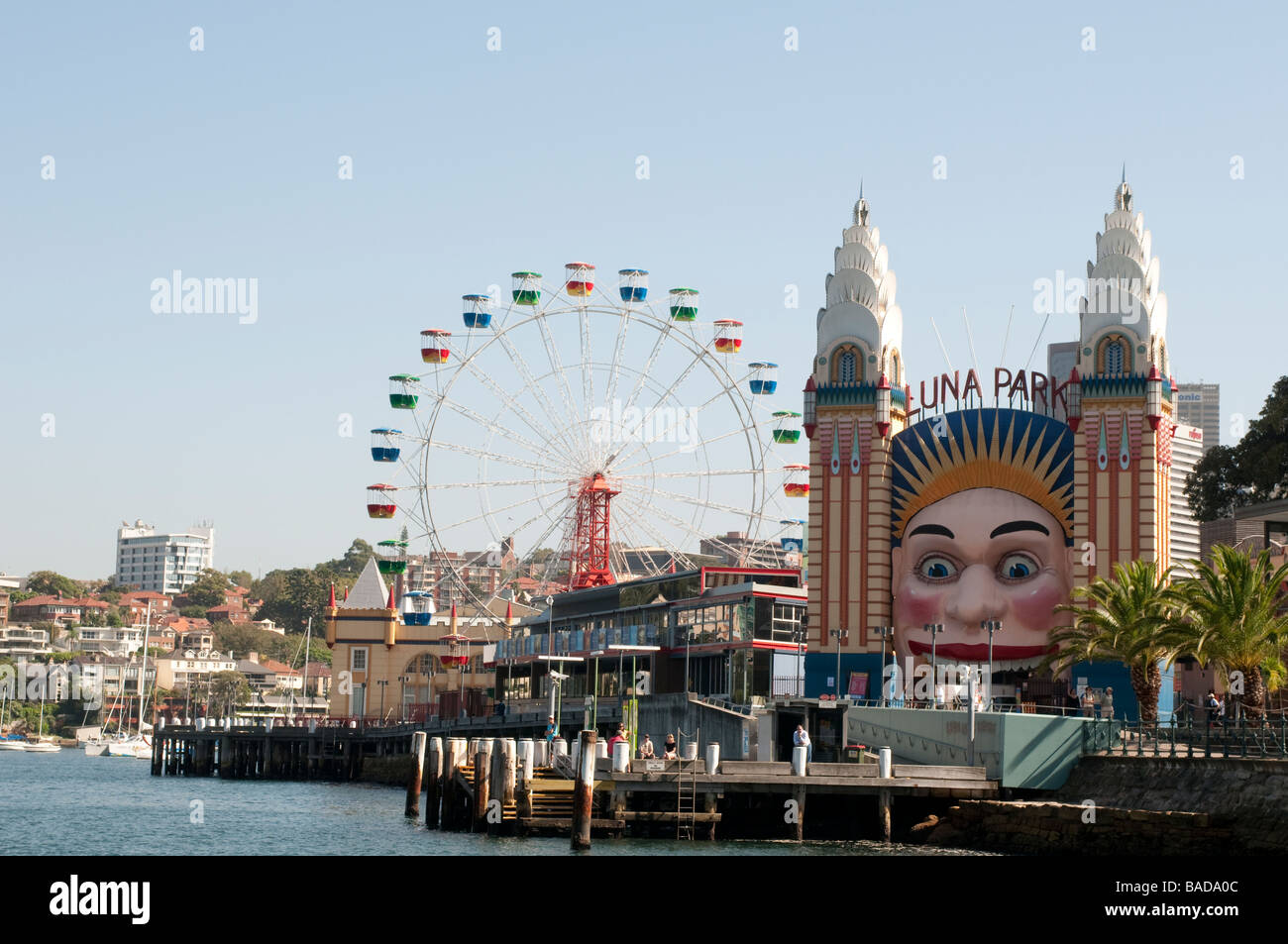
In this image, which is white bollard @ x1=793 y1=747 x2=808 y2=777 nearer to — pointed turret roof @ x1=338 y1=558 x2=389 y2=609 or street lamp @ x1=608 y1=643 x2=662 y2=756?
street lamp @ x1=608 y1=643 x2=662 y2=756

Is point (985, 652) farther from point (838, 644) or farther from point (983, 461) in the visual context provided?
point (983, 461)

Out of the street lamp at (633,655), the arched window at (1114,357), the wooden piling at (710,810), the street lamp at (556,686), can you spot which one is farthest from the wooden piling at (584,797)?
the arched window at (1114,357)

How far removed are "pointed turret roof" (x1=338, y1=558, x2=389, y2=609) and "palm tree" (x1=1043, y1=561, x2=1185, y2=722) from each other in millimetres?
83515

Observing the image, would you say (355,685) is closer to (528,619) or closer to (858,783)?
(528,619)

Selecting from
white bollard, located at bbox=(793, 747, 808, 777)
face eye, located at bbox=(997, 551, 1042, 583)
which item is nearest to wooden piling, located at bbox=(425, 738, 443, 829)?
white bollard, located at bbox=(793, 747, 808, 777)

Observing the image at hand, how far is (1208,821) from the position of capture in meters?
48.5

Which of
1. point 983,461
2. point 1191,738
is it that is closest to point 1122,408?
point 983,461

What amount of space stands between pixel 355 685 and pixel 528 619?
25.9m

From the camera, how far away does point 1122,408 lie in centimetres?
7694

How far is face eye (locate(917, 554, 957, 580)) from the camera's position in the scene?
258 feet

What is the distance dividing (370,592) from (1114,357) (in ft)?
271

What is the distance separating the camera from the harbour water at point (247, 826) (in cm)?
5466
